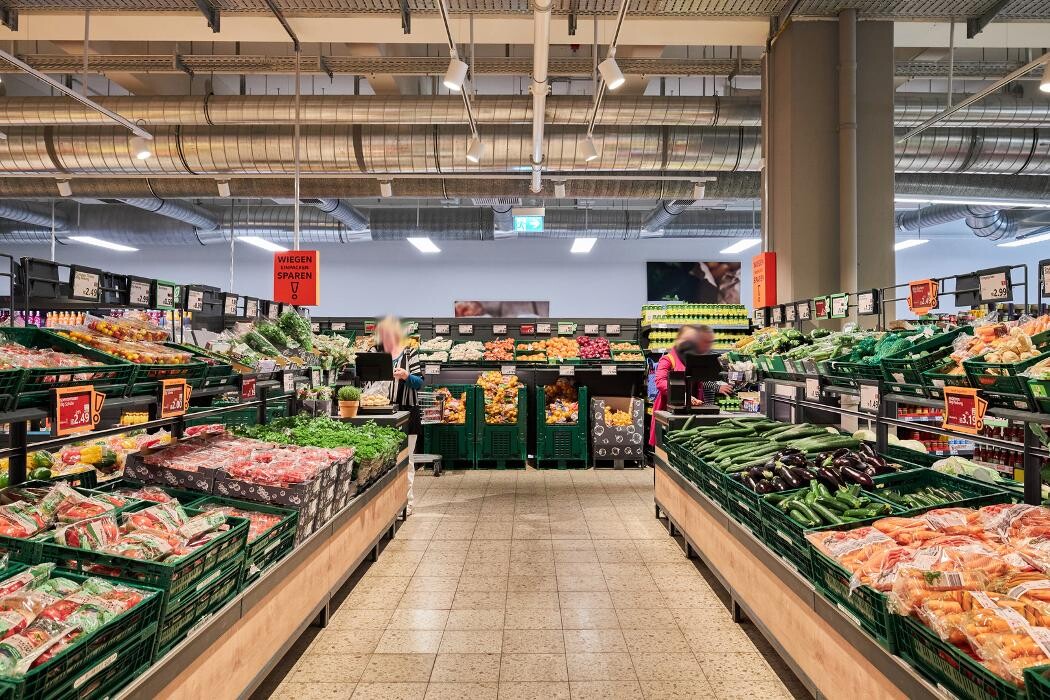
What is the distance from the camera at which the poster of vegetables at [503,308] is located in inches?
575

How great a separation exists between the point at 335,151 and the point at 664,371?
4.78 meters

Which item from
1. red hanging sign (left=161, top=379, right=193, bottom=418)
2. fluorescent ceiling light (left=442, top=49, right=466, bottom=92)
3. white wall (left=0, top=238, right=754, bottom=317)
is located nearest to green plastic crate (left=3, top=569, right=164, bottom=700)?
red hanging sign (left=161, top=379, right=193, bottom=418)

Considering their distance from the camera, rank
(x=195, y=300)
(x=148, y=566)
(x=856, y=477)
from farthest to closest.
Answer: (x=195, y=300), (x=856, y=477), (x=148, y=566)

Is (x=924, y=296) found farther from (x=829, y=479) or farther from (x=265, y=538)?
(x=265, y=538)

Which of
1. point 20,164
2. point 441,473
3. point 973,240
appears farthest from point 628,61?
point 973,240

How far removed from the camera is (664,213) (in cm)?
1122

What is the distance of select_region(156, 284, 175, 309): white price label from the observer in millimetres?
3794

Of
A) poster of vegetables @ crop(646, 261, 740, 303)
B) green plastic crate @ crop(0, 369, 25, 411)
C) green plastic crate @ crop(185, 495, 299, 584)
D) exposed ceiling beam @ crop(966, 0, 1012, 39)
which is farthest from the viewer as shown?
poster of vegetables @ crop(646, 261, 740, 303)

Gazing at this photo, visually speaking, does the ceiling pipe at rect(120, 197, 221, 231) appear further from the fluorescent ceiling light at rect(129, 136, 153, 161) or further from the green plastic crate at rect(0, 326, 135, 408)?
the green plastic crate at rect(0, 326, 135, 408)

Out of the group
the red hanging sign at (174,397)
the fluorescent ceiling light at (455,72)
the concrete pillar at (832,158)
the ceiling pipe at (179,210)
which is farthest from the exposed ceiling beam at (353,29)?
the red hanging sign at (174,397)

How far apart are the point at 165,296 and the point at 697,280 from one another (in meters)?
12.8

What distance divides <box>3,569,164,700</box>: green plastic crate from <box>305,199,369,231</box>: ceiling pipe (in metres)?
9.32

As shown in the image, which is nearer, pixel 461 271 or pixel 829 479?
pixel 829 479

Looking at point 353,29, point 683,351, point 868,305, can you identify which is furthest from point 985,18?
point 353,29
